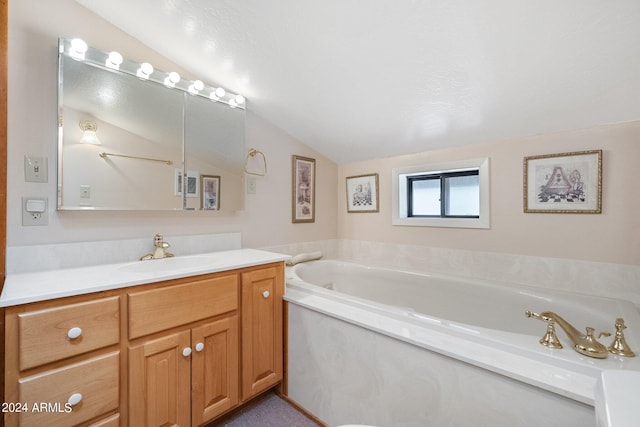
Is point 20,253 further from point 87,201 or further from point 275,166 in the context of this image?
point 275,166

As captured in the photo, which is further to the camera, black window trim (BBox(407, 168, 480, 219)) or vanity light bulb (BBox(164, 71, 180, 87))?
black window trim (BBox(407, 168, 480, 219))

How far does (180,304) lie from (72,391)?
1.47ft

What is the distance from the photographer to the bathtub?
37.5 inches

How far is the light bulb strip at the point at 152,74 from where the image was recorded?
58.4 inches

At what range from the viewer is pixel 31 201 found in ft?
4.49

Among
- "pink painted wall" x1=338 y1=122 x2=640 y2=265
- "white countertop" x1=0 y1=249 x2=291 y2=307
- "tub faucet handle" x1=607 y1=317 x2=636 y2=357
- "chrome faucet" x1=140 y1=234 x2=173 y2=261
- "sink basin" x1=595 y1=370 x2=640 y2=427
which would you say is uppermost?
"pink painted wall" x1=338 y1=122 x2=640 y2=265

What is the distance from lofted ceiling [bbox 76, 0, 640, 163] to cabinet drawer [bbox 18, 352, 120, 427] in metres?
1.70

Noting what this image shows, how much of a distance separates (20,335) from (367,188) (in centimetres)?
244

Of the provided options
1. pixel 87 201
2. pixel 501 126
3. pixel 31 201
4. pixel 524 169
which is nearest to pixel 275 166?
pixel 87 201

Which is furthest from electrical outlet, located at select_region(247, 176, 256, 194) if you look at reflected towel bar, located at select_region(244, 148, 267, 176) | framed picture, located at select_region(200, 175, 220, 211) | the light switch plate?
→ the light switch plate

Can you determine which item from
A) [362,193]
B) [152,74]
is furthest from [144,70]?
[362,193]

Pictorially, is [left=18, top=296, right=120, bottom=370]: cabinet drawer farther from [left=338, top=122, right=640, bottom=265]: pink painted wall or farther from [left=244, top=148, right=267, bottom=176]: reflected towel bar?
[left=338, top=122, right=640, bottom=265]: pink painted wall

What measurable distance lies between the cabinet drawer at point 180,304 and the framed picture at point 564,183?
195cm

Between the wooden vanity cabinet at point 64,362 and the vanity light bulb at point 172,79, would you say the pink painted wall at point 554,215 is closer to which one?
the vanity light bulb at point 172,79
